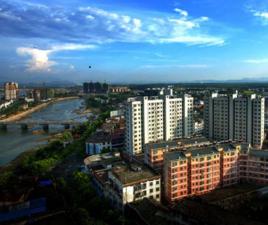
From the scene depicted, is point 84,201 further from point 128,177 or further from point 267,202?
point 267,202

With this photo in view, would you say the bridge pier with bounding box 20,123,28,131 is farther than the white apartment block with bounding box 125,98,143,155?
Yes

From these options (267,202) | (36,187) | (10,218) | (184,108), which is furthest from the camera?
(184,108)

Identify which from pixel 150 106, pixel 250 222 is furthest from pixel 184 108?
pixel 250 222

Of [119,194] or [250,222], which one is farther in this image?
[119,194]

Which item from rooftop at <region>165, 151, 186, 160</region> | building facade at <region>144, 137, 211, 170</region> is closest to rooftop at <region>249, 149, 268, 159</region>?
building facade at <region>144, 137, 211, 170</region>

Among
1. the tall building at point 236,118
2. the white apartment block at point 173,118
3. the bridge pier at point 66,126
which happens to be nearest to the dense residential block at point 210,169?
the tall building at point 236,118

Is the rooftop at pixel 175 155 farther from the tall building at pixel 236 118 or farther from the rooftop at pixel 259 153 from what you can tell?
the tall building at pixel 236 118

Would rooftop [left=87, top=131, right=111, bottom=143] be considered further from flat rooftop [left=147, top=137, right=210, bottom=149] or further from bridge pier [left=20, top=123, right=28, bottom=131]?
bridge pier [left=20, top=123, right=28, bottom=131]
